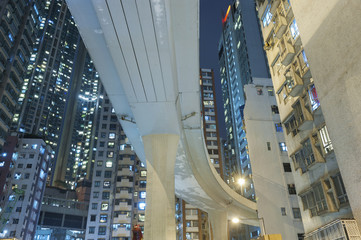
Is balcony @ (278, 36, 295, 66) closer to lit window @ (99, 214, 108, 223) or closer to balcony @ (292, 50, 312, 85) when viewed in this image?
balcony @ (292, 50, 312, 85)

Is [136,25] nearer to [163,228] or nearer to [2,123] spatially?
[163,228]

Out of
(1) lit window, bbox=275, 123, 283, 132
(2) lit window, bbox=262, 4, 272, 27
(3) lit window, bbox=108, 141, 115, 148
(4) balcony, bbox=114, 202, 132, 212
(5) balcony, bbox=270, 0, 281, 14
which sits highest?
(3) lit window, bbox=108, 141, 115, 148

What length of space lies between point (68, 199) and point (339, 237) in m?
116

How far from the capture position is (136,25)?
14.4 meters

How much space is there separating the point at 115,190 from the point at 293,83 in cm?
6835

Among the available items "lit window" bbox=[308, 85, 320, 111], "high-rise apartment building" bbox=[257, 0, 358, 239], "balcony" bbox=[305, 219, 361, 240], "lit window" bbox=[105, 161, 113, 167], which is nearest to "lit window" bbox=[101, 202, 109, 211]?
"lit window" bbox=[105, 161, 113, 167]

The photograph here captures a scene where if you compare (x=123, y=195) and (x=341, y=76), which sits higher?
(x=123, y=195)

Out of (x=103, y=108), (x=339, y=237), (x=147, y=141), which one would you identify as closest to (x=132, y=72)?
(x=147, y=141)

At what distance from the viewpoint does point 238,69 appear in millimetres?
106375

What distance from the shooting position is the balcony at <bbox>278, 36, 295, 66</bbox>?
851 inches

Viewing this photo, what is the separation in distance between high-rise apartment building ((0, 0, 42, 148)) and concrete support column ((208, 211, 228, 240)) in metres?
43.7

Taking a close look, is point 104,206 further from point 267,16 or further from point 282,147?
point 267,16

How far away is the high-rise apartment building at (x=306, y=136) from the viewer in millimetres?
16766

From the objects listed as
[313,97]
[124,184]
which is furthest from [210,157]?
[313,97]
